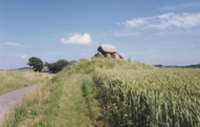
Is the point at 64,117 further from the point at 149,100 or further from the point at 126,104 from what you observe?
the point at 149,100

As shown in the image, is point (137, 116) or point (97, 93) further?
point (97, 93)

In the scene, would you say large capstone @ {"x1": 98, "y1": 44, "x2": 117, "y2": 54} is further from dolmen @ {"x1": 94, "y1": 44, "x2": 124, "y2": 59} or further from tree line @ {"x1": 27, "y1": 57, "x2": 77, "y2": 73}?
tree line @ {"x1": 27, "y1": 57, "x2": 77, "y2": 73}

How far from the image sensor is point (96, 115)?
18.7ft

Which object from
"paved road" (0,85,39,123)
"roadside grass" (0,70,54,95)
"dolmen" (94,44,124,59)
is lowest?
"paved road" (0,85,39,123)

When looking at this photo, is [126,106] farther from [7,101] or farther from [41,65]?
[41,65]

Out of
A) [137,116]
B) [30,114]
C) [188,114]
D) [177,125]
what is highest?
[188,114]

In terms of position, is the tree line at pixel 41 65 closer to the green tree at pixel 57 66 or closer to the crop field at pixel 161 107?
the green tree at pixel 57 66

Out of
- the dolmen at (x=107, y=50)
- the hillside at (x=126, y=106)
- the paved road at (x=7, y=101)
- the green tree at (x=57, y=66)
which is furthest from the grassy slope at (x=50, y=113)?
the green tree at (x=57, y=66)

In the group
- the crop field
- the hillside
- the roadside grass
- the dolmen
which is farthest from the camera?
the dolmen

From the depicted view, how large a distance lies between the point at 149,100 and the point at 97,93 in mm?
4826

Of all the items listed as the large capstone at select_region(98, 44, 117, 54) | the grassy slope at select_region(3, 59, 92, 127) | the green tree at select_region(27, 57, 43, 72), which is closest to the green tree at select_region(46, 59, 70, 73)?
the green tree at select_region(27, 57, 43, 72)

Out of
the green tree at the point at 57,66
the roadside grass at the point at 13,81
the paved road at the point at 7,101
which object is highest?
the green tree at the point at 57,66

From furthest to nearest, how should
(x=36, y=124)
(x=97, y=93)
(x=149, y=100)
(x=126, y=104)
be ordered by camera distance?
(x=97, y=93), (x=36, y=124), (x=126, y=104), (x=149, y=100)

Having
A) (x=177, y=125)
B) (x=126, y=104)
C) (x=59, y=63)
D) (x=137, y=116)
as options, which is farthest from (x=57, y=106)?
(x=59, y=63)
